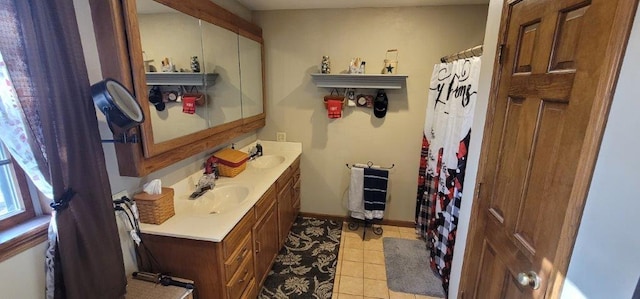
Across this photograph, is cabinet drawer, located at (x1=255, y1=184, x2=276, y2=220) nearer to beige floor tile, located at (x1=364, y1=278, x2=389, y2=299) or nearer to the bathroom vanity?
the bathroom vanity

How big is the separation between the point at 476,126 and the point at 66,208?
2.00 m

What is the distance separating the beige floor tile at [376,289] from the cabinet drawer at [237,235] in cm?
115

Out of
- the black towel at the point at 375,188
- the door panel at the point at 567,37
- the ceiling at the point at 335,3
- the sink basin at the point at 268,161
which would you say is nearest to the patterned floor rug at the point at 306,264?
the black towel at the point at 375,188

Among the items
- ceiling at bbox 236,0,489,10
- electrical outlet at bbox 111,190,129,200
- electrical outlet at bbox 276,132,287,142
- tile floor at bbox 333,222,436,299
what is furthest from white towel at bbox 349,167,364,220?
electrical outlet at bbox 111,190,129,200

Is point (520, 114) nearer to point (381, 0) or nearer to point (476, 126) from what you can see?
point (476, 126)

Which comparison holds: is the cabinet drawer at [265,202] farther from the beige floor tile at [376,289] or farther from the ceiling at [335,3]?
the ceiling at [335,3]

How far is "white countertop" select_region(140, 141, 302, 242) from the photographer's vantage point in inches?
55.6

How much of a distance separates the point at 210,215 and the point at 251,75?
1.62 meters

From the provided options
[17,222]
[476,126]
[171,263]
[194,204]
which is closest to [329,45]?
[476,126]

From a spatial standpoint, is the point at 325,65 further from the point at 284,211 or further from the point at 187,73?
the point at 284,211

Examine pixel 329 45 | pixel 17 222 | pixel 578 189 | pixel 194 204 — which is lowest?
pixel 194 204

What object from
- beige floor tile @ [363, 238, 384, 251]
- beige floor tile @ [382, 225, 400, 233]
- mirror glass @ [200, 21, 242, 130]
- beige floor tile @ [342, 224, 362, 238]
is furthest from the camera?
beige floor tile @ [382, 225, 400, 233]

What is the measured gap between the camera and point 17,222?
1.07 meters

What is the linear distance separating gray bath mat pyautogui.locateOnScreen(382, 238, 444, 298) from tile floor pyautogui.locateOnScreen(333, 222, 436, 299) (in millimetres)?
59
